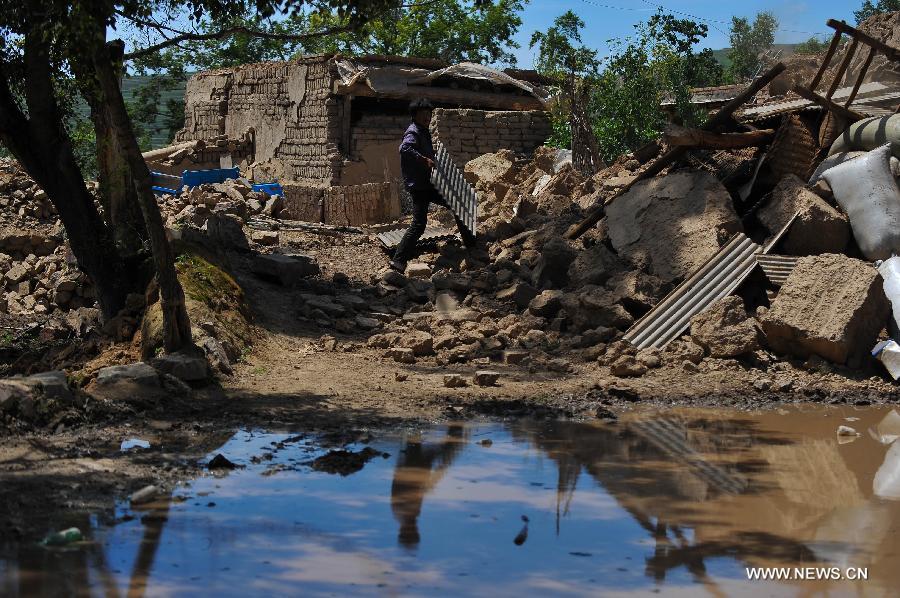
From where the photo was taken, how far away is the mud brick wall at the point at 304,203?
51.1ft

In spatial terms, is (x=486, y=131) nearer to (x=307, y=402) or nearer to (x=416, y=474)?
(x=307, y=402)

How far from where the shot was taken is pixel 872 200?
8.91 meters

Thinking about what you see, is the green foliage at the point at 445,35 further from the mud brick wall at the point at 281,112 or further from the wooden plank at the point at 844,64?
the wooden plank at the point at 844,64

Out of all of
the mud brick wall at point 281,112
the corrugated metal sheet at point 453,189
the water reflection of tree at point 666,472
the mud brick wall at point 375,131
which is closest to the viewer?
the water reflection of tree at point 666,472

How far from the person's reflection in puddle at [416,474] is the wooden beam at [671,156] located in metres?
4.59

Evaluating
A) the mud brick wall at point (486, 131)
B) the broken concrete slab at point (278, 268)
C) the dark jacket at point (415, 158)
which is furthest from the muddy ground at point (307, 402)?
the mud brick wall at point (486, 131)

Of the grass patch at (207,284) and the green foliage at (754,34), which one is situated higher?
the green foliage at (754,34)

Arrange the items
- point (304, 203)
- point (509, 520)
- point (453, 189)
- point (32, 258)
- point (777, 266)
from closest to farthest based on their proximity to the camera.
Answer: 1. point (509, 520)
2. point (777, 266)
3. point (453, 189)
4. point (32, 258)
5. point (304, 203)

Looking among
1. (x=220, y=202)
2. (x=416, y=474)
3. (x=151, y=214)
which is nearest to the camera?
(x=416, y=474)

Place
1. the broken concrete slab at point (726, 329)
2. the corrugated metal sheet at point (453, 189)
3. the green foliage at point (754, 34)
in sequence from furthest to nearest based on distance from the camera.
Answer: the green foliage at point (754, 34) < the corrugated metal sheet at point (453, 189) < the broken concrete slab at point (726, 329)

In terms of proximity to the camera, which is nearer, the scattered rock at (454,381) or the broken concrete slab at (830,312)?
the scattered rock at (454,381)

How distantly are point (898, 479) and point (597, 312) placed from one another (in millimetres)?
3642

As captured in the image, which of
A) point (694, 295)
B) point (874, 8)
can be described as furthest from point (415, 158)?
point (874, 8)

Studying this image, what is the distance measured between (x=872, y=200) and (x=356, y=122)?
10.4m
